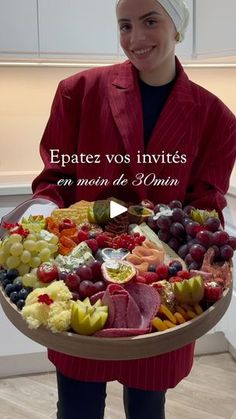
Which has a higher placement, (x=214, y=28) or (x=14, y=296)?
(x=214, y=28)

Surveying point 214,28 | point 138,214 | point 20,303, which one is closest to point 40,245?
point 20,303

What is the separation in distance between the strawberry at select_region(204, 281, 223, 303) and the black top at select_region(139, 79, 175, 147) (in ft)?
1.41

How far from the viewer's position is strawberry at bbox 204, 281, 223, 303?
834mm

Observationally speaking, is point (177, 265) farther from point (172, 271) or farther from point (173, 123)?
point (173, 123)

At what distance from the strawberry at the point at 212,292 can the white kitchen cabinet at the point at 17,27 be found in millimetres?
1519

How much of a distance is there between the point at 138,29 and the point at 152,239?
1.36 feet

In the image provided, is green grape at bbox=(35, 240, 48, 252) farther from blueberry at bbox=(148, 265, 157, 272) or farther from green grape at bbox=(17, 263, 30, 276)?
blueberry at bbox=(148, 265, 157, 272)

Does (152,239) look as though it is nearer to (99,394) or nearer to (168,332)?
(168,332)

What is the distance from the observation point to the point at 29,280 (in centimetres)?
87

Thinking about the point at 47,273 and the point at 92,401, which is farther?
the point at 92,401

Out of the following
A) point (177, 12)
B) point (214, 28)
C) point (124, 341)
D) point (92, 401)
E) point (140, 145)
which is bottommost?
point (92, 401)

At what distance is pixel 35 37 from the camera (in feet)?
6.77

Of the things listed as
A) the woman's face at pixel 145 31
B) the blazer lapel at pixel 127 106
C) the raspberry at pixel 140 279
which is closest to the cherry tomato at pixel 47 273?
the raspberry at pixel 140 279

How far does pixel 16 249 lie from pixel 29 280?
0.07 m
